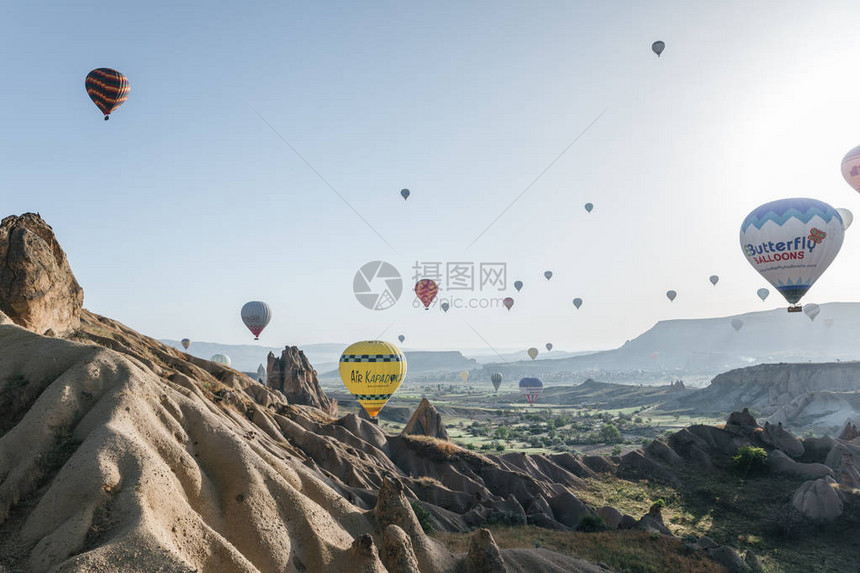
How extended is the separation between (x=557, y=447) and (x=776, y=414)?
219 ft

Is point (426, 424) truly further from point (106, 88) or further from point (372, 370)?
point (106, 88)

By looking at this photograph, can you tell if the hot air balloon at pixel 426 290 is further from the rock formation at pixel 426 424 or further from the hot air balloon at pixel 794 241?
the hot air balloon at pixel 794 241

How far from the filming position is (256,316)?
445 ft

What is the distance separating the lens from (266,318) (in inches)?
5389

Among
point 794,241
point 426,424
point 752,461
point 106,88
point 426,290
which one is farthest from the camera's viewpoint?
point 426,290

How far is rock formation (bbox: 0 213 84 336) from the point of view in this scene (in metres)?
30.6

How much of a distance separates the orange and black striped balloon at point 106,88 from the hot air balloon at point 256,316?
80.5 meters

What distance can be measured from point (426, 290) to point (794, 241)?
206 ft

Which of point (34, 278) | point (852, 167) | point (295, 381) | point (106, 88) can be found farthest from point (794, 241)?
point (106, 88)

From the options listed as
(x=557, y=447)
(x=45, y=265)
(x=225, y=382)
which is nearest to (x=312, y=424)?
(x=225, y=382)

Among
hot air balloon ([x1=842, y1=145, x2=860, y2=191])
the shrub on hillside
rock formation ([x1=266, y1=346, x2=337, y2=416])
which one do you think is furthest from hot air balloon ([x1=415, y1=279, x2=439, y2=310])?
hot air balloon ([x1=842, y1=145, x2=860, y2=191])

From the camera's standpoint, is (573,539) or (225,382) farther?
(225,382)

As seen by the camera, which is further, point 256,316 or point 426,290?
point 256,316

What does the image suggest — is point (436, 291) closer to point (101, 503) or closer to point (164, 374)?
point (164, 374)
